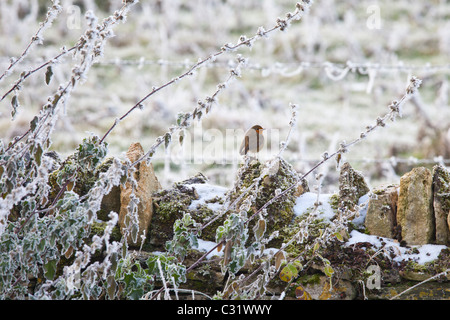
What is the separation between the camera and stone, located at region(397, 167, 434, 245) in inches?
84.2

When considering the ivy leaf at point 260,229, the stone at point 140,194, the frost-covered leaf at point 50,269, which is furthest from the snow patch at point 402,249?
the frost-covered leaf at point 50,269

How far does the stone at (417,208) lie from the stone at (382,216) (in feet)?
0.14

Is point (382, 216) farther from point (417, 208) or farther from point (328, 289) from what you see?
point (328, 289)

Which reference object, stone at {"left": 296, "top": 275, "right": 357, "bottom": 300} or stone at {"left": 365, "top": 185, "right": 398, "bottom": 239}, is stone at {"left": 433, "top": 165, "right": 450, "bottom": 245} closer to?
stone at {"left": 365, "top": 185, "right": 398, "bottom": 239}

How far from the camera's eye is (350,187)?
2252mm

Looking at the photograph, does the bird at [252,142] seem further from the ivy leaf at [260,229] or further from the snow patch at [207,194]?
the ivy leaf at [260,229]

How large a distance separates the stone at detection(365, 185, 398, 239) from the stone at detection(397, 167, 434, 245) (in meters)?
0.04

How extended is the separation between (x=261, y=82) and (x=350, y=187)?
874cm

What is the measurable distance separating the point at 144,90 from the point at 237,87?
5.85ft

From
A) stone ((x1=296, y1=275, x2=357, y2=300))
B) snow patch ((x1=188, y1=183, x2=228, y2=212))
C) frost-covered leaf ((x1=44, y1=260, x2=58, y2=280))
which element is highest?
snow patch ((x1=188, y1=183, x2=228, y2=212))

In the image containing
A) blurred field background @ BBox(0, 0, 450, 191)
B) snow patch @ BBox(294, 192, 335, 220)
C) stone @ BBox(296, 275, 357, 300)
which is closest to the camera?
stone @ BBox(296, 275, 357, 300)

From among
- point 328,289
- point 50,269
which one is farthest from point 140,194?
point 328,289

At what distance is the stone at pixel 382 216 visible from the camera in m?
2.19


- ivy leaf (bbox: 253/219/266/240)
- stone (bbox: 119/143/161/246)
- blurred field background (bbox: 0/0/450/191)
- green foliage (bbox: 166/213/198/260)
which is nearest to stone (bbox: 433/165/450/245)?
ivy leaf (bbox: 253/219/266/240)
